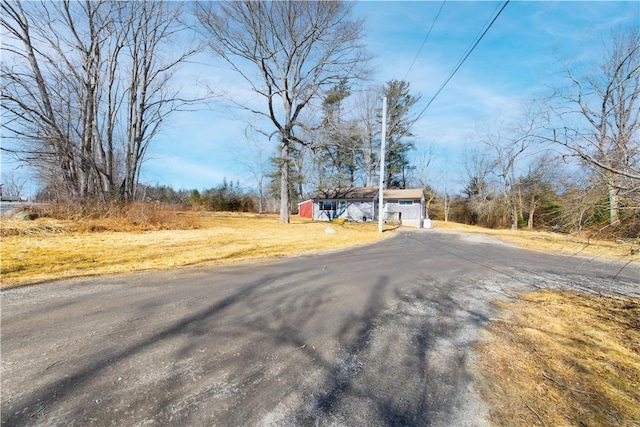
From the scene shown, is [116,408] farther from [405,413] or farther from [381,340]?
[381,340]

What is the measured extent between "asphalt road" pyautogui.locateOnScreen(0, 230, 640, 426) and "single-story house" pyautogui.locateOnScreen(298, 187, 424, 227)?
23990 mm

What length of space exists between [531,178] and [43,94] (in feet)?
116

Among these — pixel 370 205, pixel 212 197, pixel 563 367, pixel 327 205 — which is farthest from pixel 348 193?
pixel 563 367

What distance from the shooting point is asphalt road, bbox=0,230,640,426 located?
170cm

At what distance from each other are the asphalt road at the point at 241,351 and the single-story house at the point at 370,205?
2399 cm

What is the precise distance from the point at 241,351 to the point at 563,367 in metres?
2.92

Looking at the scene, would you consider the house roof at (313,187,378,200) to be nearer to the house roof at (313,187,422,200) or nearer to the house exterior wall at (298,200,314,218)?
the house roof at (313,187,422,200)

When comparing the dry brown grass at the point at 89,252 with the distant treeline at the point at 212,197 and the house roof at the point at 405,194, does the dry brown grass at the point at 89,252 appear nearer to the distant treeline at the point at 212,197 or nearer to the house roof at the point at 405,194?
the house roof at the point at 405,194

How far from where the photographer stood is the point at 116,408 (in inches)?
65.6

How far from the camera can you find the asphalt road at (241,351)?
5.57ft

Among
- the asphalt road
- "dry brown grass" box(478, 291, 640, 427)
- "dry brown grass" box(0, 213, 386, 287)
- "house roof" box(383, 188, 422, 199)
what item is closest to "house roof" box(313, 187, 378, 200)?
"house roof" box(383, 188, 422, 199)

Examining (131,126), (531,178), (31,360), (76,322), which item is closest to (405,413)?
(31,360)

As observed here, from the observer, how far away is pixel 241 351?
239 cm

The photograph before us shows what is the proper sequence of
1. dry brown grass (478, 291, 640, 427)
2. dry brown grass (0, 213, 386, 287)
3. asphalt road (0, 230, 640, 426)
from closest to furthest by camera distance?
asphalt road (0, 230, 640, 426) < dry brown grass (478, 291, 640, 427) < dry brown grass (0, 213, 386, 287)
